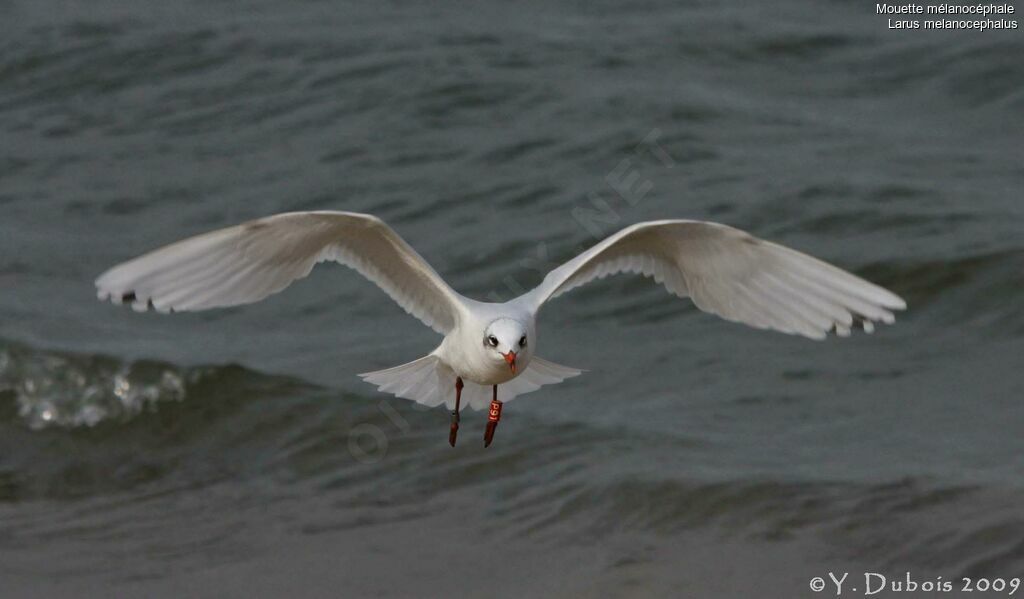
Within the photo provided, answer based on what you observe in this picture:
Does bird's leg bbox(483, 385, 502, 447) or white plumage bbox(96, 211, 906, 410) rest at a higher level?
white plumage bbox(96, 211, 906, 410)

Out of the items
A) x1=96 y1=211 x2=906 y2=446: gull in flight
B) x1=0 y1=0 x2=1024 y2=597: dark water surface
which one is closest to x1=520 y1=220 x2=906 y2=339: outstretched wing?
x1=96 y1=211 x2=906 y2=446: gull in flight

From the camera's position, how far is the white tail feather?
18.5 ft

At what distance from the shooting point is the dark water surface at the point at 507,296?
6766mm

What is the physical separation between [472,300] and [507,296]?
Answer: 380 centimetres

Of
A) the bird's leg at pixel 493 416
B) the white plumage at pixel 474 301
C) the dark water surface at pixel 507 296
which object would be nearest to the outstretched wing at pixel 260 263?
the white plumage at pixel 474 301

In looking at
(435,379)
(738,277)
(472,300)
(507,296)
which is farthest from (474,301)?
(507,296)

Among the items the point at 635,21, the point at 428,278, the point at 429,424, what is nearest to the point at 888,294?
the point at 428,278

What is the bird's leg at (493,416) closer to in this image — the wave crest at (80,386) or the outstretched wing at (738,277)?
the outstretched wing at (738,277)

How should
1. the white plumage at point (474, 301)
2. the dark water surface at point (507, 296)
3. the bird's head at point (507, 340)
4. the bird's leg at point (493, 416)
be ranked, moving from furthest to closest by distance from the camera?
the dark water surface at point (507, 296) → the bird's leg at point (493, 416) → the white plumage at point (474, 301) → the bird's head at point (507, 340)

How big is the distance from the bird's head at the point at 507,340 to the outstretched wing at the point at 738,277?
31 centimetres

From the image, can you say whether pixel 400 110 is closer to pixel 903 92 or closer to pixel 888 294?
pixel 903 92

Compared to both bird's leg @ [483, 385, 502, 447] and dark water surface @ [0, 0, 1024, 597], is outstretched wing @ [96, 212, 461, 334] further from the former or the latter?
dark water surface @ [0, 0, 1024, 597]

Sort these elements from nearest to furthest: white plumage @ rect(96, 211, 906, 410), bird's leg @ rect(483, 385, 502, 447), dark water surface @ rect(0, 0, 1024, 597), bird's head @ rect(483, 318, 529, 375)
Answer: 1. bird's head @ rect(483, 318, 529, 375)
2. white plumage @ rect(96, 211, 906, 410)
3. bird's leg @ rect(483, 385, 502, 447)
4. dark water surface @ rect(0, 0, 1024, 597)

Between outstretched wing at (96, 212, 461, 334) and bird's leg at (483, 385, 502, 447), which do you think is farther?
bird's leg at (483, 385, 502, 447)
